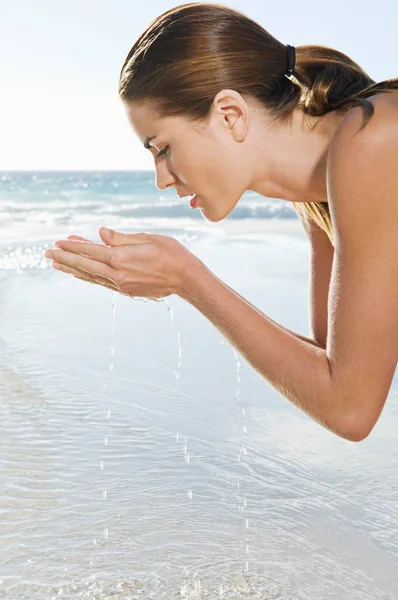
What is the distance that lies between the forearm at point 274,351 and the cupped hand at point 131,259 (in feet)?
0.18

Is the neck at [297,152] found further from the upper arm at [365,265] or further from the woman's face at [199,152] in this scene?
the upper arm at [365,265]

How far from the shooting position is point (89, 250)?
7.17 ft

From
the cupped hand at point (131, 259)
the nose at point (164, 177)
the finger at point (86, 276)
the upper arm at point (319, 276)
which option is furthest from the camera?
the upper arm at point (319, 276)

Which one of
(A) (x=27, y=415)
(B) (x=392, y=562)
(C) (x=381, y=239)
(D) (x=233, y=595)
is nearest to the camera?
(C) (x=381, y=239)

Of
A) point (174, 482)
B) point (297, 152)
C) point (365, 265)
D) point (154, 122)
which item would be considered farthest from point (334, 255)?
point (174, 482)

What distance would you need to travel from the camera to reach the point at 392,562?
9.79ft

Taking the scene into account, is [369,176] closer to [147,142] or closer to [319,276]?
[147,142]

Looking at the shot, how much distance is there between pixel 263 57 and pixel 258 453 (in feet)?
7.20

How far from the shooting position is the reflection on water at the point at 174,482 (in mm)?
2863

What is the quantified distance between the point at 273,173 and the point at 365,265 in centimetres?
56

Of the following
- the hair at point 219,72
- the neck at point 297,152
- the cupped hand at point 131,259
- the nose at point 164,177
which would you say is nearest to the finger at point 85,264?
the cupped hand at point 131,259

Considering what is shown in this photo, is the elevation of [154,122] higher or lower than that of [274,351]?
higher

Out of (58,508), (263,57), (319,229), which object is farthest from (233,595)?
(263,57)

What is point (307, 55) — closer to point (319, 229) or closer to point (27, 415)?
point (319, 229)
